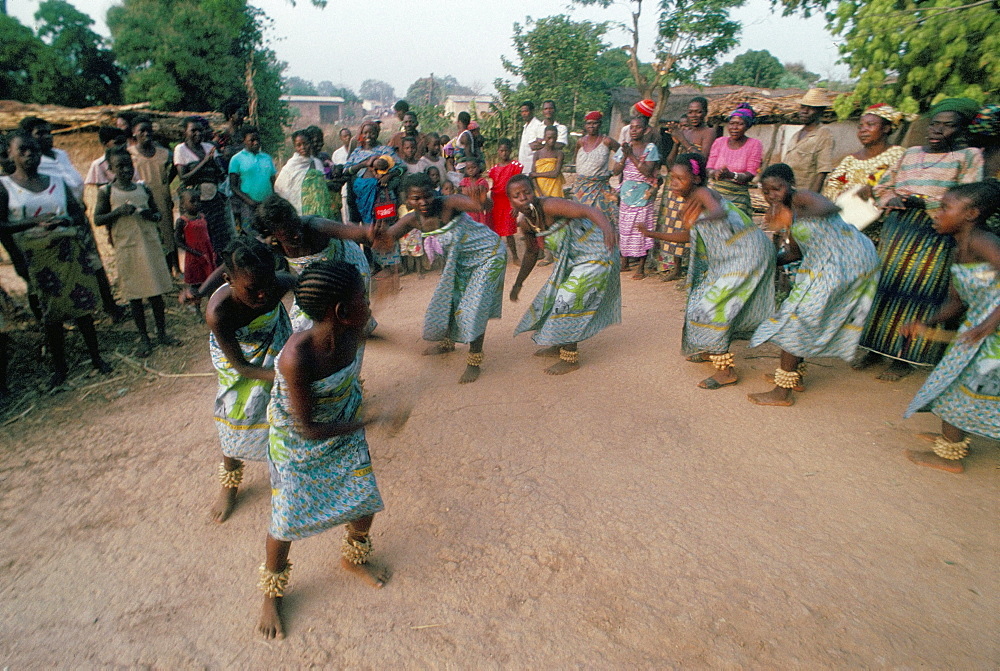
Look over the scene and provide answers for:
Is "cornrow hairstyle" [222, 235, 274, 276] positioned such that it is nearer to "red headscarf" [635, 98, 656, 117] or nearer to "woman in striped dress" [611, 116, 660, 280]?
"woman in striped dress" [611, 116, 660, 280]

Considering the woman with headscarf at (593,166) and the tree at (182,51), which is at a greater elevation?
the tree at (182,51)

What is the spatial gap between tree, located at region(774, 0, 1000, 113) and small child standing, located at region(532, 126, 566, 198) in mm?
3305

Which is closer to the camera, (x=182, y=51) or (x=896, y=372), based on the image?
(x=896, y=372)

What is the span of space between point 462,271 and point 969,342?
3.17 meters

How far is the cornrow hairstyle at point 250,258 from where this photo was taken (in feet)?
7.74

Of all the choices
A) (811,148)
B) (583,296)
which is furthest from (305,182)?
(811,148)

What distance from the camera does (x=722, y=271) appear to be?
4.16 metres

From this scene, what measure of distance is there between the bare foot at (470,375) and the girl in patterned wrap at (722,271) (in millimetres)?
1678

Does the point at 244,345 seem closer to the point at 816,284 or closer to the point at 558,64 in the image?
the point at 816,284

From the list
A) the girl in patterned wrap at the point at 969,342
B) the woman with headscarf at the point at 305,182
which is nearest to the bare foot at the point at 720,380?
the girl in patterned wrap at the point at 969,342

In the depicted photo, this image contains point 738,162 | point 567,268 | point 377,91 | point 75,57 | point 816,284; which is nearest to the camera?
point 816,284

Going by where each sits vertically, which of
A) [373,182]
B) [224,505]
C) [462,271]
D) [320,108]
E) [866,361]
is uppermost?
[320,108]

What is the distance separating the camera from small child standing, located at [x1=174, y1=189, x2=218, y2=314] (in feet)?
18.5

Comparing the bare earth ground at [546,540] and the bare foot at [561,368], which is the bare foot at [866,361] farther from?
the bare foot at [561,368]
